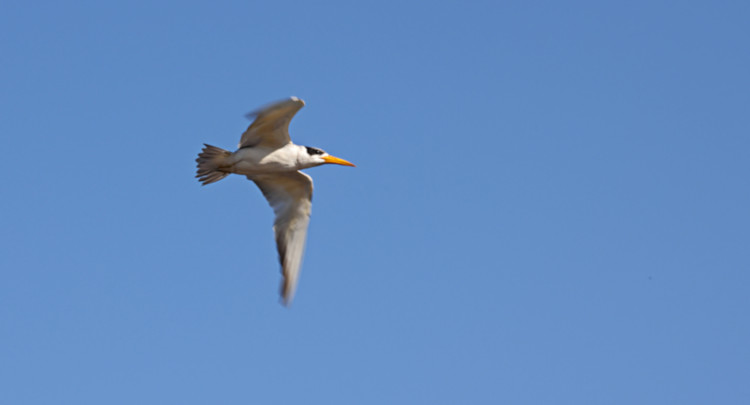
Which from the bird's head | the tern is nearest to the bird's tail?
the tern

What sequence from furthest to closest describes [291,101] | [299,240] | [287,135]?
1. [299,240]
2. [287,135]
3. [291,101]

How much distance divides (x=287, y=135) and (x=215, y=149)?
1517 millimetres

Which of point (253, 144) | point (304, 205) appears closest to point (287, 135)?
point (253, 144)

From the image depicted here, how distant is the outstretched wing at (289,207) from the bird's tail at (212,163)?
1.05 meters

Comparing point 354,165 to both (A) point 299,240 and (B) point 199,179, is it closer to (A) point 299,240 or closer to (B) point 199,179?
(A) point 299,240

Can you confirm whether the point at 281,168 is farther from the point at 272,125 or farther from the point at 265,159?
the point at 272,125

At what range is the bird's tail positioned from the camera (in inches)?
701

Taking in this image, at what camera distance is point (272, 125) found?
17062 mm

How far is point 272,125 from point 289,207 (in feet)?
8.28

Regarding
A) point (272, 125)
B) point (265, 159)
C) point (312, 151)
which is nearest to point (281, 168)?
point (265, 159)

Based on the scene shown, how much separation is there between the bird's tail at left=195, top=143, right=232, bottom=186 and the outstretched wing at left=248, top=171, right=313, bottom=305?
1.05 m

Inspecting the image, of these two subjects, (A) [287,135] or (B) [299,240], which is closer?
(A) [287,135]

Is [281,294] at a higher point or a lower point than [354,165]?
lower

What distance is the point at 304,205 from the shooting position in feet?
62.3
